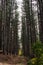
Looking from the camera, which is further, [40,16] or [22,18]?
[22,18]

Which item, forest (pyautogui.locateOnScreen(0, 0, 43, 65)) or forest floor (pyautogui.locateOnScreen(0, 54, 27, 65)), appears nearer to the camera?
forest floor (pyautogui.locateOnScreen(0, 54, 27, 65))

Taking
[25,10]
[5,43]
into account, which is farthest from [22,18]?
[5,43]

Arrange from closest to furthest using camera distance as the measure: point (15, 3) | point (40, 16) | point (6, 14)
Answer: point (40, 16), point (6, 14), point (15, 3)

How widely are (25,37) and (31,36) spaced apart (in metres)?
1.42

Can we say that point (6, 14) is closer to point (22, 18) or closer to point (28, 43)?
point (22, 18)

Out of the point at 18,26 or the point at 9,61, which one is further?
the point at 18,26

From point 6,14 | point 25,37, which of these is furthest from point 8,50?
point 6,14

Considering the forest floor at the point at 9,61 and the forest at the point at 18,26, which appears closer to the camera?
the forest floor at the point at 9,61

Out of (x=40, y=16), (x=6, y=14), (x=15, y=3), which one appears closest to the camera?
(x=40, y=16)

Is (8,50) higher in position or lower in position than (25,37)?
lower

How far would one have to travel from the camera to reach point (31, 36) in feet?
60.7

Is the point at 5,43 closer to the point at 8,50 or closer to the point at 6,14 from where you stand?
the point at 8,50

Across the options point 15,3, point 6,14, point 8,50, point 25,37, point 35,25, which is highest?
point 15,3

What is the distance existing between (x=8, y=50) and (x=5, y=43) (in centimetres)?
134
